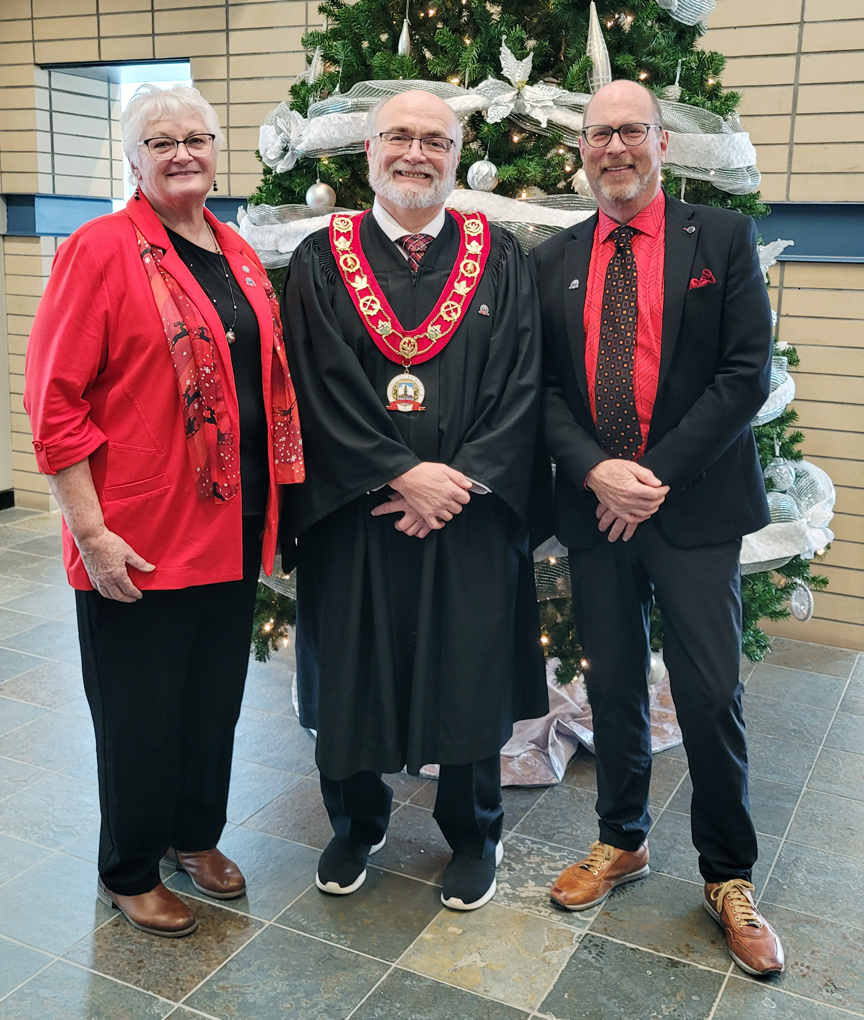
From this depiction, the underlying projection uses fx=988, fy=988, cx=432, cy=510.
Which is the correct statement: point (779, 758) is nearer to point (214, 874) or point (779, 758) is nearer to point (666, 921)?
point (666, 921)

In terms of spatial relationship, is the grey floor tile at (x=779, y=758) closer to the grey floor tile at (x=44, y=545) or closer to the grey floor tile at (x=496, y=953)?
the grey floor tile at (x=496, y=953)

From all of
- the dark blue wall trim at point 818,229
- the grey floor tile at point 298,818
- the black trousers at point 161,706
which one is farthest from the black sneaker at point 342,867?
the dark blue wall trim at point 818,229

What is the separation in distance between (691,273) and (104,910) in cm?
186

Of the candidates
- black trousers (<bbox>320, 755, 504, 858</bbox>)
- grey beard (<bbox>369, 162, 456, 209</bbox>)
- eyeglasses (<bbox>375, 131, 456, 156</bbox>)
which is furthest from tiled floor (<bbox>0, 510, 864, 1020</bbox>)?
eyeglasses (<bbox>375, 131, 456, 156</bbox>)

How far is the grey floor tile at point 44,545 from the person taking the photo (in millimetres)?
5016

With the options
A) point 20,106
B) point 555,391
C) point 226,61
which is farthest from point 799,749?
point 20,106

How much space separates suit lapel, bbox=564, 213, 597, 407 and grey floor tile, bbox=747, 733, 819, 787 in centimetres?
144

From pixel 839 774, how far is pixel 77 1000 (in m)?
2.13

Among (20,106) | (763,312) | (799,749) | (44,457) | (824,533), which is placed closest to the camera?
(44,457)

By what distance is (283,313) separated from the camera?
2154 mm

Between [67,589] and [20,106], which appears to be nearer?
[67,589]

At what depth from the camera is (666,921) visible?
218 cm

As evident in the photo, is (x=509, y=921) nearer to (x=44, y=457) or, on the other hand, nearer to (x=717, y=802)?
(x=717, y=802)

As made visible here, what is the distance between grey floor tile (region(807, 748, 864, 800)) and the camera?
280cm
